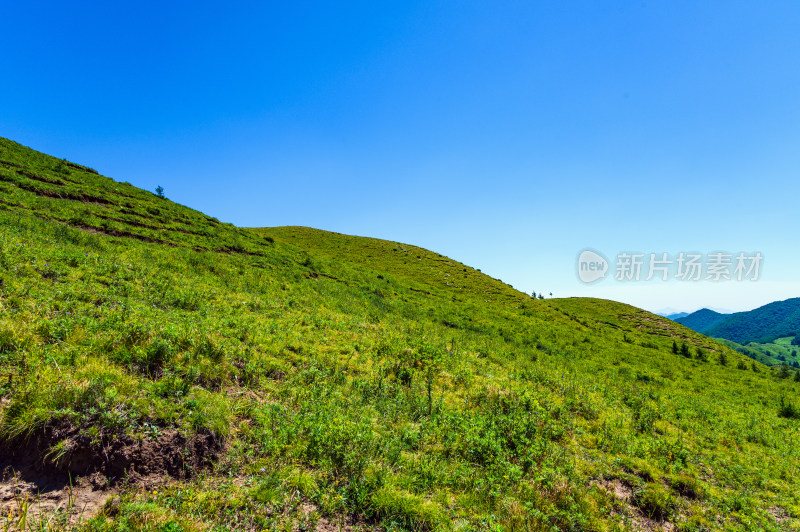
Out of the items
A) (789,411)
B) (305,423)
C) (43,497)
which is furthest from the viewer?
(789,411)

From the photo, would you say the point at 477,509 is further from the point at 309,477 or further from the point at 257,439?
the point at 257,439

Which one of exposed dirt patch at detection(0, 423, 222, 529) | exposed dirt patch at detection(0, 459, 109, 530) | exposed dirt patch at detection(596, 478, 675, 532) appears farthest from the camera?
exposed dirt patch at detection(596, 478, 675, 532)

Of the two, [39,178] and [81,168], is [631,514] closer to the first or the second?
[39,178]

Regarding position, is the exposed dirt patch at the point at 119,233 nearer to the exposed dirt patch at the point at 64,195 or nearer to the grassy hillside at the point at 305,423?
the grassy hillside at the point at 305,423

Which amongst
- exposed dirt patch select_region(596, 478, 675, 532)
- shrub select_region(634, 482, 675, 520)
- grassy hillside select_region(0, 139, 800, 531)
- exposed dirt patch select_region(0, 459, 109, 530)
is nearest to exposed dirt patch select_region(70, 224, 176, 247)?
grassy hillside select_region(0, 139, 800, 531)

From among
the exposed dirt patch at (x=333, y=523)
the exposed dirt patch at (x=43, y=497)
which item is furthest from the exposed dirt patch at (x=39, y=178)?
the exposed dirt patch at (x=333, y=523)

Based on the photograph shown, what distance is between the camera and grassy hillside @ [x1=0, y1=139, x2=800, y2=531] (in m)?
4.80

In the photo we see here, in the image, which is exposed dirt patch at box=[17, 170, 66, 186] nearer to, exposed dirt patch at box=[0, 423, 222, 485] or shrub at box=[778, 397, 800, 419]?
exposed dirt patch at box=[0, 423, 222, 485]

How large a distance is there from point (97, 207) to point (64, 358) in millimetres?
27916

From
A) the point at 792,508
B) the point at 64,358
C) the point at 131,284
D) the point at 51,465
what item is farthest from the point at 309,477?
the point at 792,508

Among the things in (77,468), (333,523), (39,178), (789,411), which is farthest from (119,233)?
(789,411)

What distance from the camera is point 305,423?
6750 mm

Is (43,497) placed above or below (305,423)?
below

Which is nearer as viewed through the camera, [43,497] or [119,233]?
[43,497]
